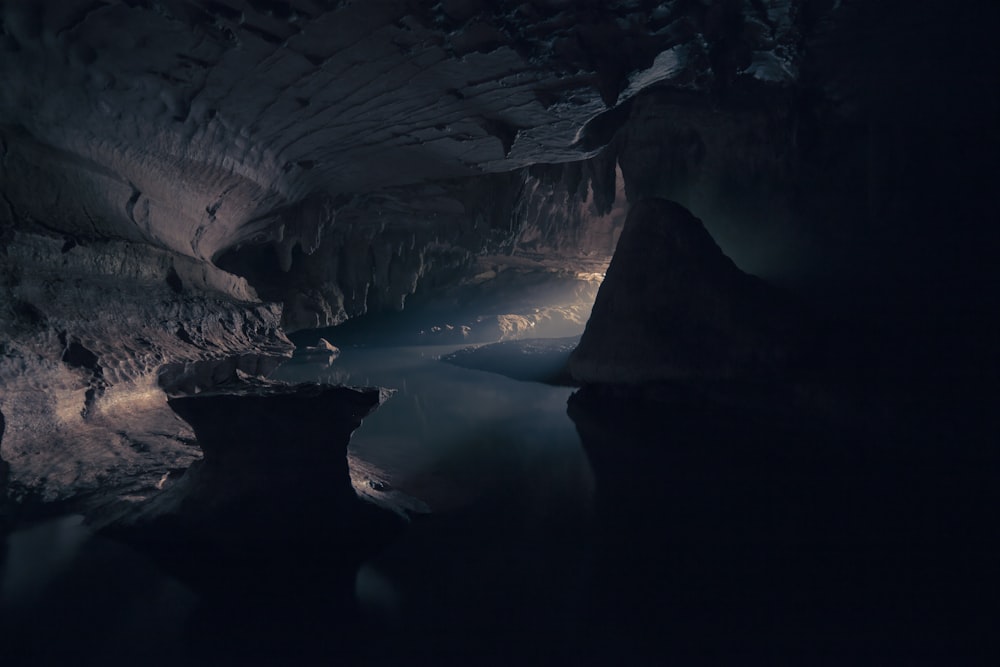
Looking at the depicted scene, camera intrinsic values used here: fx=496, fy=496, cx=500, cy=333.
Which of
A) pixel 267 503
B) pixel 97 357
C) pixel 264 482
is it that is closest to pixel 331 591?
pixel 267 503

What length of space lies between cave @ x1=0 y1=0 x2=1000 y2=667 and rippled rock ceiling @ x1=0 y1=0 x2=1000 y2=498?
0.04 meters

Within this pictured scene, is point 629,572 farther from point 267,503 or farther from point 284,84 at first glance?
point 284,84

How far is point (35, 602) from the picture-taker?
2.77 metres

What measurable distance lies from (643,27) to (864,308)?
475cm

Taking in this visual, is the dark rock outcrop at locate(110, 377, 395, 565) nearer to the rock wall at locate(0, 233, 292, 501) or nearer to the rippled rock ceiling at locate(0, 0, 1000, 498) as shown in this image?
the rock wall at locate(0, 233, 292, 501)

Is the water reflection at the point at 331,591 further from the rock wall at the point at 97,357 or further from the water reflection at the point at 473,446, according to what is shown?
the rock wall at the point at 97,357

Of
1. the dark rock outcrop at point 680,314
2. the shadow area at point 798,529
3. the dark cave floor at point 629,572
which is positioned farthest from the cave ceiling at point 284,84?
the shadow area at point 798,529

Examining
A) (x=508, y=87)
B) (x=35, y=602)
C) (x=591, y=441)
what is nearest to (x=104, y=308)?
(x=35, y=602)

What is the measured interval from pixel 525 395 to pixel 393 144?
16.8 feet

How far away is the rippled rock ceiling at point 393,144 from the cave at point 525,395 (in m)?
0.04

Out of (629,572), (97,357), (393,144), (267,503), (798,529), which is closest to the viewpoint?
(629,572)

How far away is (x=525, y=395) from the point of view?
9531 millimetres

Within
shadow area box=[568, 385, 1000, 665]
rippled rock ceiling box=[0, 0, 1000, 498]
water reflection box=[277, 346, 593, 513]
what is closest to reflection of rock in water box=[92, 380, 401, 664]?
water reflection box=[277, 346, 593, 513]

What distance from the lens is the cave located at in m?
2.79
